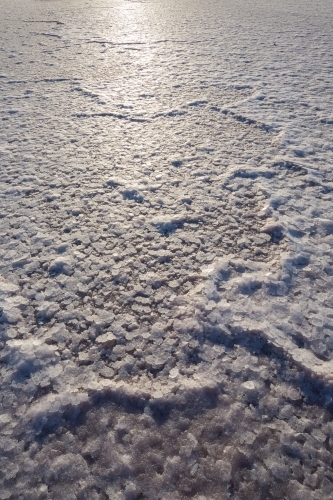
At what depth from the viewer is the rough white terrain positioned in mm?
412

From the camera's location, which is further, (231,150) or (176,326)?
(231,150)

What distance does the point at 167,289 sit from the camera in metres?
0.59

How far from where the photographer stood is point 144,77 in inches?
49.7

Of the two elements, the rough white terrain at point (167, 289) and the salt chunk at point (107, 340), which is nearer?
the rough white terrain at point (167, 289)

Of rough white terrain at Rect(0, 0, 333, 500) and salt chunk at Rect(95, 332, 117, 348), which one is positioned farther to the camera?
salt chunk at Rect(95, 332, 117, 348)

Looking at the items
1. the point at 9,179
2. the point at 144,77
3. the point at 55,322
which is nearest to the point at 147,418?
the point at 55,322

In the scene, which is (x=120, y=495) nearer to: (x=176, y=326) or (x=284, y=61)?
(x=176, y=326)

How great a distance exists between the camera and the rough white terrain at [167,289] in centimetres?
41

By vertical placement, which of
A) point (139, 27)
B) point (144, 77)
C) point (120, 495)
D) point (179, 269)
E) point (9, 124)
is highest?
point (139, 27)

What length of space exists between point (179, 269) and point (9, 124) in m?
0.71

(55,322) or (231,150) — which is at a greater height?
(231,150)

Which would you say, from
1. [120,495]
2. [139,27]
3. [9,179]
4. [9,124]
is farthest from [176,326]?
[139,27]

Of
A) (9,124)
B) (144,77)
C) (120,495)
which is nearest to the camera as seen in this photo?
(120,495)

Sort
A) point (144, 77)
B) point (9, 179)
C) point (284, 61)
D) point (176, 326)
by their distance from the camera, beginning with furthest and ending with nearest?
point (284, 61), point (144, 77), point (9, 179), point (176, 326)
